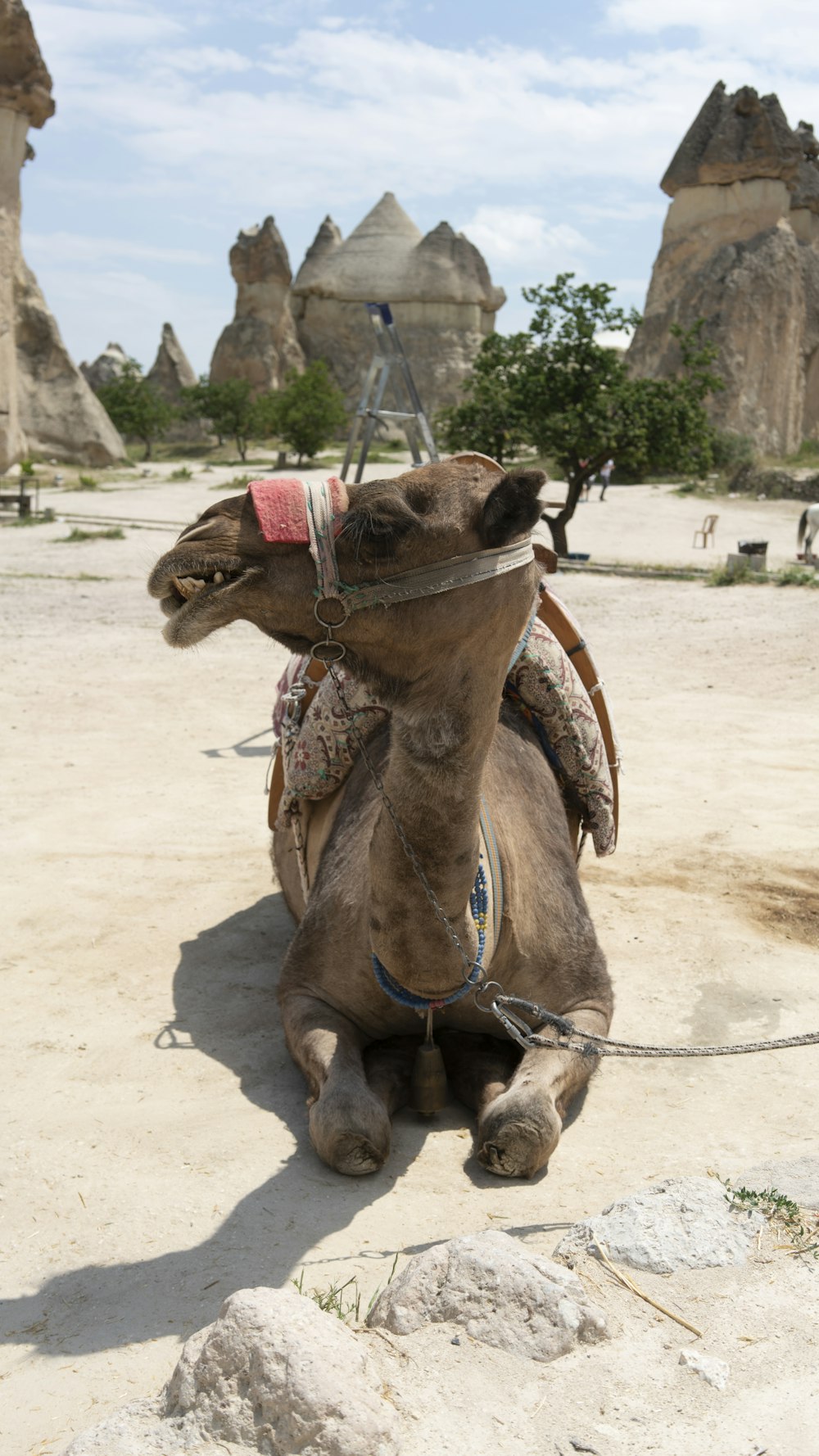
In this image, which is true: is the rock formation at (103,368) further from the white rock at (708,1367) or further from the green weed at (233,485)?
the white rock at (708,1367)

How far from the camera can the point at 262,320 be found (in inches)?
2028

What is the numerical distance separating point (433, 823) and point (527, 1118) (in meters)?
0.88

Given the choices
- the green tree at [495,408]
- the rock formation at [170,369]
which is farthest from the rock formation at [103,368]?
the green tree at [495,408]

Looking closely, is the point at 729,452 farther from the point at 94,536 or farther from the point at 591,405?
the point at 94,536

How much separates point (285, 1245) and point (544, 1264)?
29.1 inches

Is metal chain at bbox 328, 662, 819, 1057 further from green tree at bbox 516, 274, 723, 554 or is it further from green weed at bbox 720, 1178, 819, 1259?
green tree at bbox 516, 274, 723, 554

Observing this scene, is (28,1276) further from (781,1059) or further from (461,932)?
(781,1059)

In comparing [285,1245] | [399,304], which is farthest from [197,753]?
[399,304]

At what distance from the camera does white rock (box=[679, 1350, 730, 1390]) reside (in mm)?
2188

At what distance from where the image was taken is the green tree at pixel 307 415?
123 ft

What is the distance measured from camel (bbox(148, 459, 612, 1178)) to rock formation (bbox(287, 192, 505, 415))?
4846 centimetres

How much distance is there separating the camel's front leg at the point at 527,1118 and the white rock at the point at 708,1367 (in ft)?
2.98

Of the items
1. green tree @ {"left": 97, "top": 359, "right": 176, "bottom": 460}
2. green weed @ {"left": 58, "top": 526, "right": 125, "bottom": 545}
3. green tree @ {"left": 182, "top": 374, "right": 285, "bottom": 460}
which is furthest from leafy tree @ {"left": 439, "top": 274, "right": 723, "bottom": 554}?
green tree @ {"left": 97, "top": 359, "right": 176, "bottom": 460}

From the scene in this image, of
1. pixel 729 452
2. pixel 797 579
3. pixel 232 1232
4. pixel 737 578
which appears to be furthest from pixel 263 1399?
pixel 729 452
